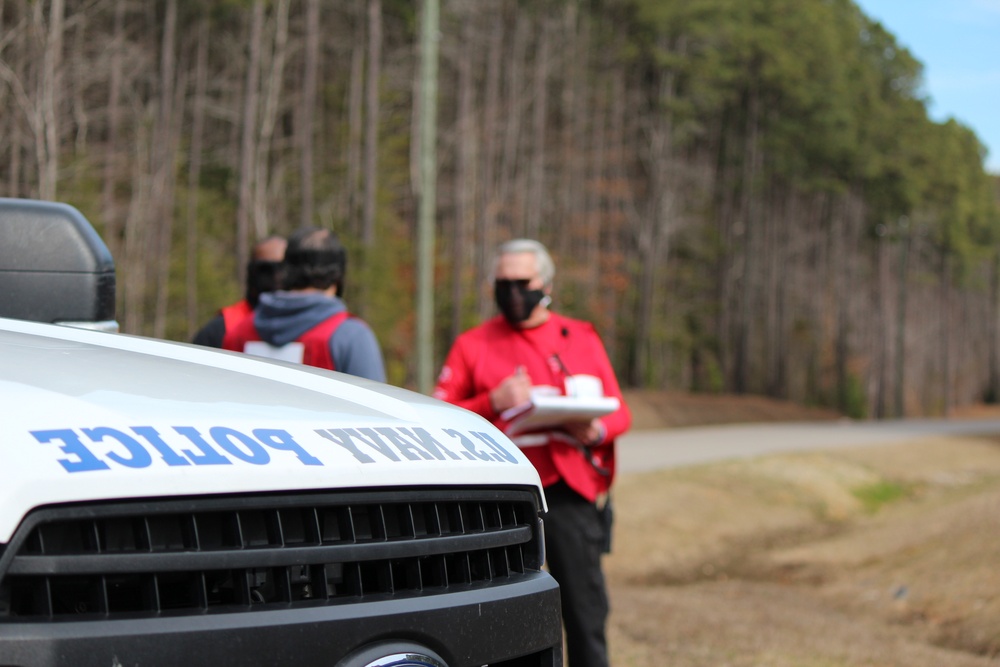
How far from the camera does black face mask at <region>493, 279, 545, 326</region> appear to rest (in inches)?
219

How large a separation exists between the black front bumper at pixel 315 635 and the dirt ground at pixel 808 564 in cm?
516

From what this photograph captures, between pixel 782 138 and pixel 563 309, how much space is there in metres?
21.2

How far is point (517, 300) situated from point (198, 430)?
3.43m

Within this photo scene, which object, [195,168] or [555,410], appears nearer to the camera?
[555,410]

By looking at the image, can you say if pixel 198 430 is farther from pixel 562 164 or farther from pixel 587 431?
pixel 562 164

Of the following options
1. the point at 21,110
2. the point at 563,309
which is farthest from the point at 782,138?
the point at 21,110

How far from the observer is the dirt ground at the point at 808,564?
8.34 meters

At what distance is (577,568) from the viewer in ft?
17.7

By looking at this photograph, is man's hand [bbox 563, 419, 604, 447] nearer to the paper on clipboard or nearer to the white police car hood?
the paper on clipboard

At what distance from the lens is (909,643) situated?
28.5 feet

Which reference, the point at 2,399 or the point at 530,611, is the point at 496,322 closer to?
the point at 530,611

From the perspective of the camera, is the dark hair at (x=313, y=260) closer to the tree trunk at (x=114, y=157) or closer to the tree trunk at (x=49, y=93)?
the tree trunk at (x=49, y=93)

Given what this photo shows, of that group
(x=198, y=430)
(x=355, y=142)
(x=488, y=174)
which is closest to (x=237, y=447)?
(x=198, y=430)

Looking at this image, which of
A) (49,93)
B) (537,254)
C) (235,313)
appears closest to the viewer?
(537,254)
